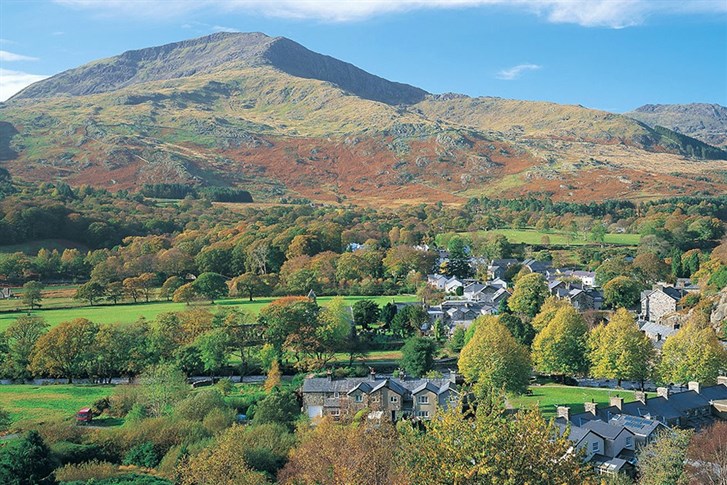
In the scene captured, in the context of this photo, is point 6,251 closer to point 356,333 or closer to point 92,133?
point 356,333

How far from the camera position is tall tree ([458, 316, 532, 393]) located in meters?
36.6

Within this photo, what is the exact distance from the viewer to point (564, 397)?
1469 inches

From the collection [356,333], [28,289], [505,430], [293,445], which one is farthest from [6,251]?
[505,430]

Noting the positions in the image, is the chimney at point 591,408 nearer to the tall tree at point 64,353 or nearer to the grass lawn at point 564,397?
the grass lawn at point 564,397

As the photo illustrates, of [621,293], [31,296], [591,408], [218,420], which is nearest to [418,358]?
[591,408]

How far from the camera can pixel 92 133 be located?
182875mm

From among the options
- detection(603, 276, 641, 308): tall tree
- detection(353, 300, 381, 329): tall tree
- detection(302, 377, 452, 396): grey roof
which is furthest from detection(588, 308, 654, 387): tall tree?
detection(603, 276, 641, 308): tall tree

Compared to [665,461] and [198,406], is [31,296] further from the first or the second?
[665,461]

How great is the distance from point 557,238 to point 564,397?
63842 millimetres

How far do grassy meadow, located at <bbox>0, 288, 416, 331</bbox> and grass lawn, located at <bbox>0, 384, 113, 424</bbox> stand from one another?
1340 cm

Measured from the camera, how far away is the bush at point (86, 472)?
2505 cm

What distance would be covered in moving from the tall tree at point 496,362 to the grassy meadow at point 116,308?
20.5 m

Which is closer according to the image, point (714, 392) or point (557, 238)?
point (714, 392)

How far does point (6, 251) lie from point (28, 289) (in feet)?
86.0
